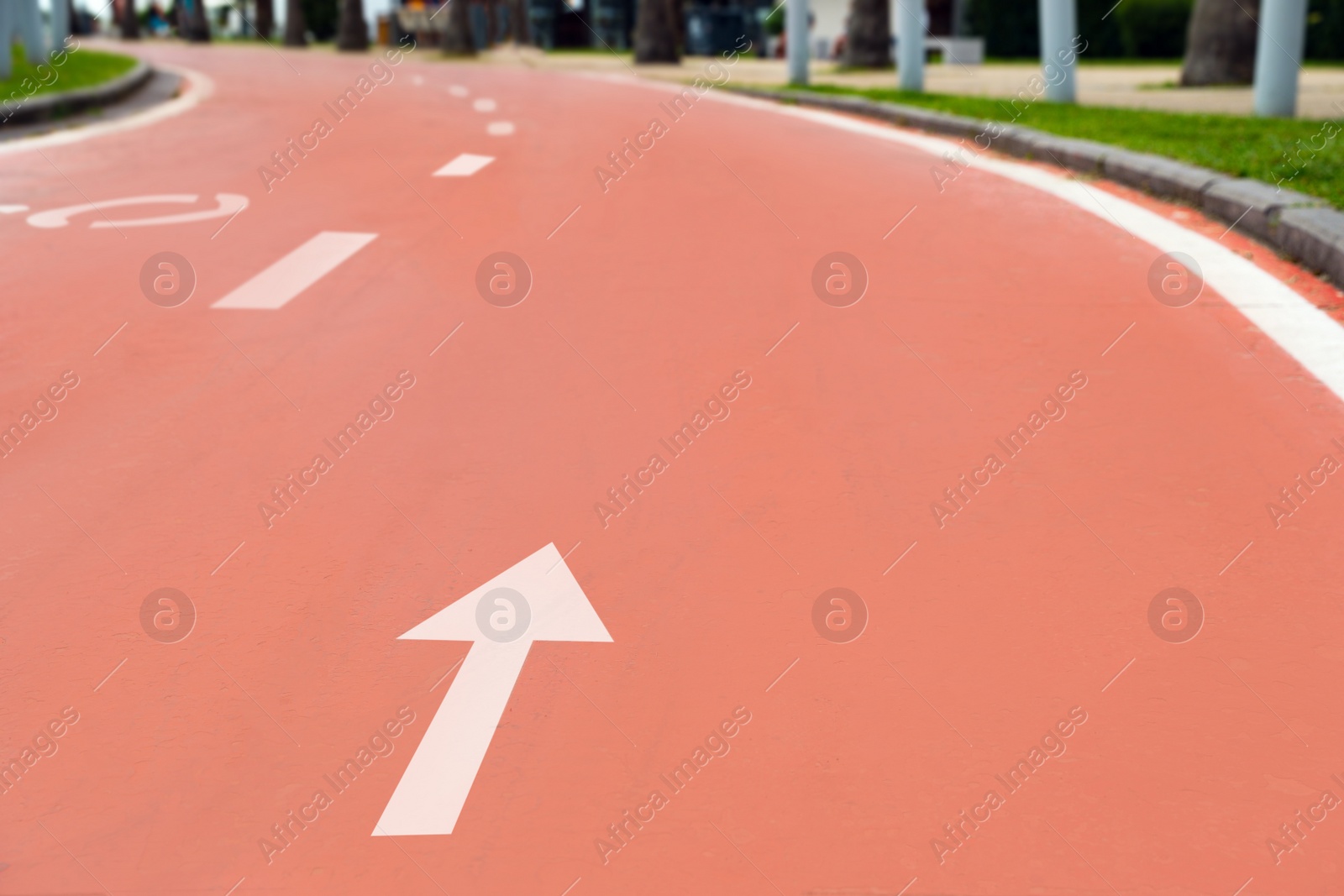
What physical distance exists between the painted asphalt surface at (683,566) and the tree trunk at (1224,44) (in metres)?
13.0

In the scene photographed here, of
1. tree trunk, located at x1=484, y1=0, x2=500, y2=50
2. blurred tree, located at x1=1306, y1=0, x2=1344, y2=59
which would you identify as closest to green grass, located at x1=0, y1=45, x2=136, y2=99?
blurred tree, located at x1=1306, y1=0, x2=1344, y2=59

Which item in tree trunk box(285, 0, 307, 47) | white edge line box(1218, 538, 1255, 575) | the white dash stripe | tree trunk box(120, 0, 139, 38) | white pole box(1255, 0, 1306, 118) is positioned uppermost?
white edge line box(1218, 538, 1255, 575)

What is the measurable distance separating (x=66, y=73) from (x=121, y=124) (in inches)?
211

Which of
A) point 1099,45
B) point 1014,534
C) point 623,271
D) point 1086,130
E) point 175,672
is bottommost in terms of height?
point 1099,45

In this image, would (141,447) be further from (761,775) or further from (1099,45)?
(1099,45)

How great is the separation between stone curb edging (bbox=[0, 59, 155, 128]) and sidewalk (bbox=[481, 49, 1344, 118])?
9467 mm

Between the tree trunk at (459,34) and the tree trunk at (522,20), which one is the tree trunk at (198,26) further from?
the tree trunk at (459,34)

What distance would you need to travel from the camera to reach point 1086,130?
493 inches

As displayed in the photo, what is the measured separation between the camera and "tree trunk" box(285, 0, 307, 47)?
2045 inches

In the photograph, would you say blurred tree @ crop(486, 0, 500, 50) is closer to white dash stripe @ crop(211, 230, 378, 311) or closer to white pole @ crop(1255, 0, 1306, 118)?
white pole @ crop(1255, 0, 1306, 118)

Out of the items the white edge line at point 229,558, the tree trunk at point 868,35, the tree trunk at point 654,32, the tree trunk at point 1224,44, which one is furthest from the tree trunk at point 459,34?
the white edge line at point 229,558

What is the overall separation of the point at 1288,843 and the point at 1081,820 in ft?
1.31

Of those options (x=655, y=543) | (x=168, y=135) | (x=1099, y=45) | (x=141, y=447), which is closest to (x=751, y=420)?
(x=655, y=543)

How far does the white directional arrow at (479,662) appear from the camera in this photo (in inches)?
123
